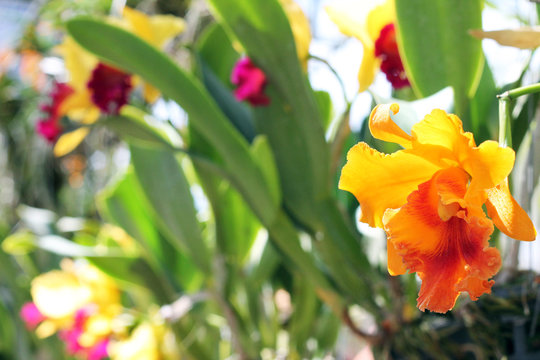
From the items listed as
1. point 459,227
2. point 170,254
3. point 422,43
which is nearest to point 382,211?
point 459,227

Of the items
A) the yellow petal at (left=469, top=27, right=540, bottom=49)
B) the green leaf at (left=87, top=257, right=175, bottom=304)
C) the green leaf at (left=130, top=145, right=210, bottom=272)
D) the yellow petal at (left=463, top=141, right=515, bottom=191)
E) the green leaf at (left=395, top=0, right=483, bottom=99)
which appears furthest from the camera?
the green leaf at (left=87, top=257, right=175, bottom=304)

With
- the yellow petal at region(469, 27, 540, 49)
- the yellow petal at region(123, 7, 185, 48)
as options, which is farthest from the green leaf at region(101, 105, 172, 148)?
the yellow petal at region(469, 27, 540, 49)

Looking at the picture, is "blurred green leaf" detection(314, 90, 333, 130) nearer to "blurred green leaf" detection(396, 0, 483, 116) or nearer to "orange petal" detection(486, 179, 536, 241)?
"blurred green leaf" detection(396, 0, 483, 116)

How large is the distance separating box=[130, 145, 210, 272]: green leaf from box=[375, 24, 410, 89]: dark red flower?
0.30 metres

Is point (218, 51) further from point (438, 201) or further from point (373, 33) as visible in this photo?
point (438, 201)

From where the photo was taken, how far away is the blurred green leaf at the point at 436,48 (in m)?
0.43

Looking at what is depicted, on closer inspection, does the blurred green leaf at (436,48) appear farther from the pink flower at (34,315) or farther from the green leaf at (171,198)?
the pink flower at (34,315)

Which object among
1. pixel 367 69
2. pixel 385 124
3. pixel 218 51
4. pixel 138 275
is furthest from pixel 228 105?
pixel 385 124

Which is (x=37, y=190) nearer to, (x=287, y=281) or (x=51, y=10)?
(x=51, y=10)

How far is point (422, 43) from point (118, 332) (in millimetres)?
554

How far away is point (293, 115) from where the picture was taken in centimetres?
55

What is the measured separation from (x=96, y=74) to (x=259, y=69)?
0.23 meters

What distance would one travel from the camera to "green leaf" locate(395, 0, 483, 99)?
0.43m

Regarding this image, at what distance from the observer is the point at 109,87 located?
633 millimetres
